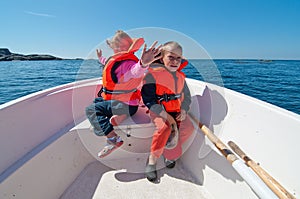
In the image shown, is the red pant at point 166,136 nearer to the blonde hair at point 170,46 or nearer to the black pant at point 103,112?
the black pant at point 103,112

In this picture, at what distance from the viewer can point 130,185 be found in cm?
150

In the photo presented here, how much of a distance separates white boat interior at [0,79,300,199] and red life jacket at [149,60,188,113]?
0.30m

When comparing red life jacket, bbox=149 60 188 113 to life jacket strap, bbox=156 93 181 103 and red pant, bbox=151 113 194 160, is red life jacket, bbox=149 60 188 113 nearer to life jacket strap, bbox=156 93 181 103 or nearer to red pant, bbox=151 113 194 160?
life jacket strap, bbox=156 93 181 103

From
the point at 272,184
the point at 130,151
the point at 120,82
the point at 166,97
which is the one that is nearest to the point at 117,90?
the point at 120,82

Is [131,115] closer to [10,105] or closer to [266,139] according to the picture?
[10,105]

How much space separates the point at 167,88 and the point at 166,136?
422mm

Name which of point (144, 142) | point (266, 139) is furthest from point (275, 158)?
point (144, 142)

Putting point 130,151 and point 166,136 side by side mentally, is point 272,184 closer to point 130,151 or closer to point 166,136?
point 166,136

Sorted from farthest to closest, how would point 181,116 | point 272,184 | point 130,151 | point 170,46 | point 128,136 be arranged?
point 130,151 < point 128,136 < point 181,116 < point 170,46 < point 272,184

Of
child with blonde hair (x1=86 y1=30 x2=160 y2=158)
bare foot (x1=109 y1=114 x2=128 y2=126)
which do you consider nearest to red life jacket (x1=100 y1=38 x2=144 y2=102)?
→ child with blonde hair (x1=86 y1=30 x2=160 y2=158)

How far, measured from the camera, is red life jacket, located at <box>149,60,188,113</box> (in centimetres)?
151

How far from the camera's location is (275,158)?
3.31 feet

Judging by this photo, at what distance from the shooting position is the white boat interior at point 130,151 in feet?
3.36

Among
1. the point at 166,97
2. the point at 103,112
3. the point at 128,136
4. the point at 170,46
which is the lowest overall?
the point at 128,136
